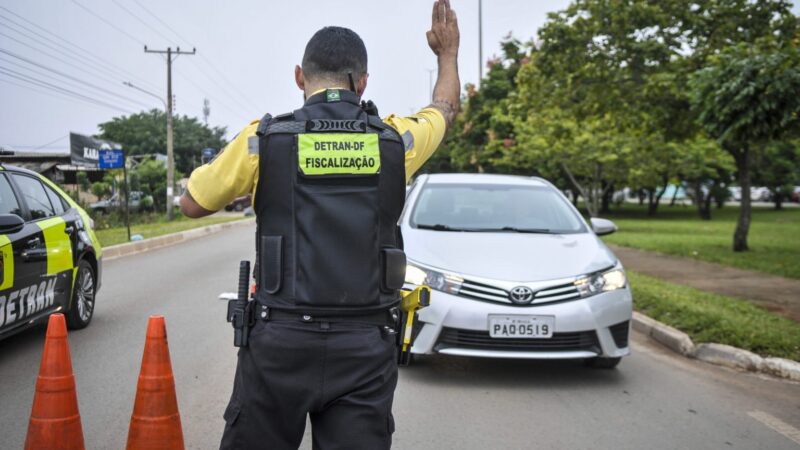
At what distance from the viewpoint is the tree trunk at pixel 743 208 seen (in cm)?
1723

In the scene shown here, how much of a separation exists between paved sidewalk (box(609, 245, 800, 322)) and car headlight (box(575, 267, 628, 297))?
3.60m

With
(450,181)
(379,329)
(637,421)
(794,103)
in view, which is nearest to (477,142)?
(794,103)

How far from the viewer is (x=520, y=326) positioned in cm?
545

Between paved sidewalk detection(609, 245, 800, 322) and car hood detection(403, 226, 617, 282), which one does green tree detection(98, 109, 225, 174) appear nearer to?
paved sidewalk detection(609, 245, 800, 322)

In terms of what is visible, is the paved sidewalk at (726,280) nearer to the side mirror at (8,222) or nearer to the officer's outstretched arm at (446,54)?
the officer's outstretched arm at (446,54)

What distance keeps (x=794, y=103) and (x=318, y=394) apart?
31.1 ft

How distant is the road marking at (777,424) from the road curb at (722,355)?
1.35 metres

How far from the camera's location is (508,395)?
5.33 meters

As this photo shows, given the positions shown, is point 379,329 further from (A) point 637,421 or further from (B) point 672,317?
(B) point 672,317

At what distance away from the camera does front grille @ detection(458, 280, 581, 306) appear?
5.54 m

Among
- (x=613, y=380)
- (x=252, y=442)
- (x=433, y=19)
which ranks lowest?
(x=613, y=380)

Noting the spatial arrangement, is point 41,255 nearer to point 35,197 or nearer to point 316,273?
point 35,197

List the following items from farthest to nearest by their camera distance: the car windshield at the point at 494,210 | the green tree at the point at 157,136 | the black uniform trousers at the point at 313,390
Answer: the green tree at the point at 157,136 → the car windshield at the point at 494,210 → the black uniform trousers at the point at 313,390

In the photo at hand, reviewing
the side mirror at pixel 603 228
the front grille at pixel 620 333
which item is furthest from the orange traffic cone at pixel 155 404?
the side mirror at pixel 603 228
